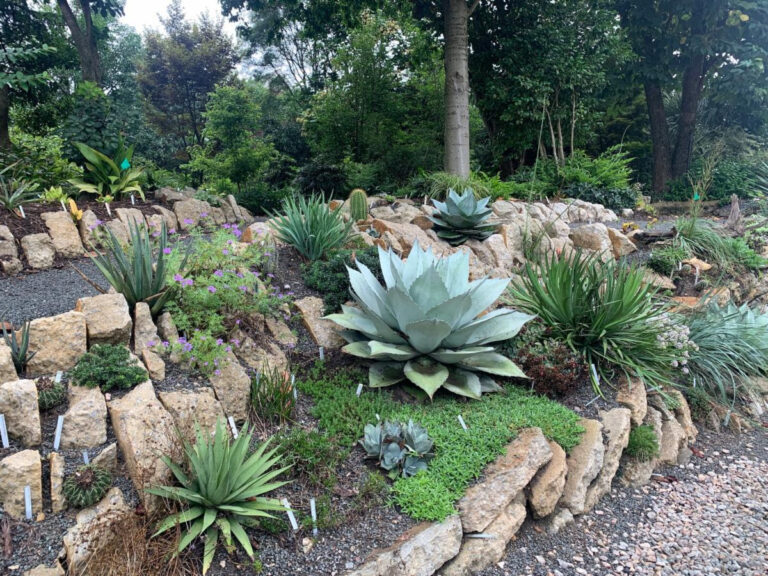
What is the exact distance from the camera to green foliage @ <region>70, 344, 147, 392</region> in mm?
3029

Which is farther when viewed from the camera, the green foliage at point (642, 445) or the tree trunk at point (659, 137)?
the tree trunk at point (659, 137)

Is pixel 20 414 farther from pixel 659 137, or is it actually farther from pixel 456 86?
pixel 659 137

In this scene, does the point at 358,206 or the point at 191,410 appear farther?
the point at 358,206

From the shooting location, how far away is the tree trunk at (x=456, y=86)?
899 cm

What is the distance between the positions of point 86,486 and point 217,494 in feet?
2.07

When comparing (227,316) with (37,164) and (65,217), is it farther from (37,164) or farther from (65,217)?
(37,164)

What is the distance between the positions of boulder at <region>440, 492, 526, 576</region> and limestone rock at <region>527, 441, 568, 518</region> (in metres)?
0.15

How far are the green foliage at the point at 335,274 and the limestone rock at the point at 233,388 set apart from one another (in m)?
1.22

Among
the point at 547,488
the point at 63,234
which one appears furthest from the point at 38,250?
the point at 547,488

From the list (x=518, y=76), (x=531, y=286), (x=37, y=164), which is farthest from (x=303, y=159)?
(x=531, y=286)

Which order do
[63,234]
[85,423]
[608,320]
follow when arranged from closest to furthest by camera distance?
[85,423] → [608,320] → [63,234]

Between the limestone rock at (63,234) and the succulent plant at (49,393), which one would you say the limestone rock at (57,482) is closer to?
the succulent plant at (49,393)

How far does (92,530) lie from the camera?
241 centimetres

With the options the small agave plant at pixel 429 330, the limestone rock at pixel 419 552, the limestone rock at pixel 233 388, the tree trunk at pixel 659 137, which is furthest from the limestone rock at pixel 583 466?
the tree trunk at pixel 659 137
